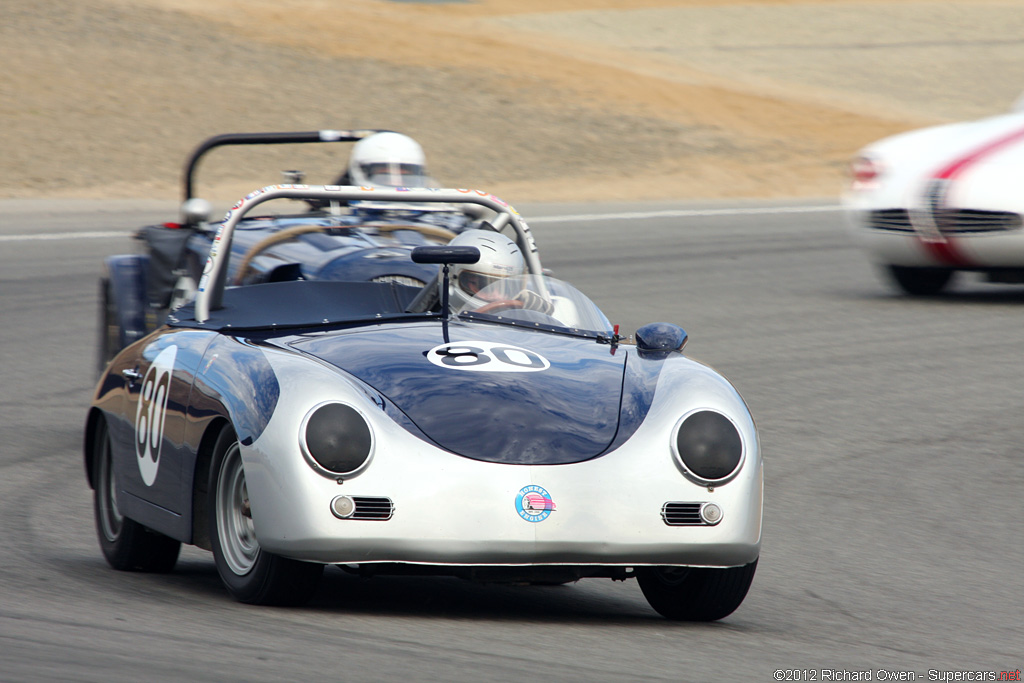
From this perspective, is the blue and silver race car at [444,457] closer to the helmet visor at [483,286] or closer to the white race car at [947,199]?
the helmet visor at [483,286]

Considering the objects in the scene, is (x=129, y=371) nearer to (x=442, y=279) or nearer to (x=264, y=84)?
(x=442, y=279)

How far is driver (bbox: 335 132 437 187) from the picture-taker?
10930 millimetres

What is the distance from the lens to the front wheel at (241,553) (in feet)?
14.5

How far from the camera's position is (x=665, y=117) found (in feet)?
106

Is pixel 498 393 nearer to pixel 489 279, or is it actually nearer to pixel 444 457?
pixel 444 457

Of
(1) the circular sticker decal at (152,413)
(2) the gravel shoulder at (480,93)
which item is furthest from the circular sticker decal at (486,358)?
(2) the gravel shoulder at (480,93)

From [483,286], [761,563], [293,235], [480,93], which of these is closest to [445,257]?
[483,286]

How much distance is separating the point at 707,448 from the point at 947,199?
797 cm

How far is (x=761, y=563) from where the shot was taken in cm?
576

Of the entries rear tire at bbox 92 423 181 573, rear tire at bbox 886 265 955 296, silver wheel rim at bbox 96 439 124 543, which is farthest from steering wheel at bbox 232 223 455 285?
rear tire at bbox 886 265 955 296

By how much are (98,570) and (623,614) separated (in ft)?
5.62

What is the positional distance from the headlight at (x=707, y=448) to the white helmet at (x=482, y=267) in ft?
3.43

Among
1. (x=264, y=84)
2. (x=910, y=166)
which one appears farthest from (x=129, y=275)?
(x=264, y=84)

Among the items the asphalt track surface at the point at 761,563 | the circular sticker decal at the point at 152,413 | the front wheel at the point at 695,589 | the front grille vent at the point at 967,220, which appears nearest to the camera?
the asphalt track surface at the point at 761,563
